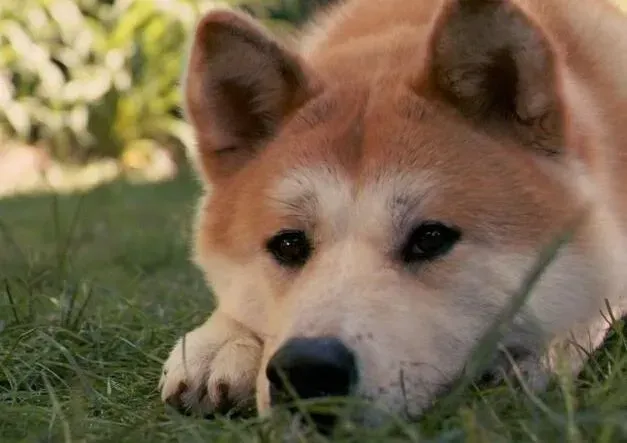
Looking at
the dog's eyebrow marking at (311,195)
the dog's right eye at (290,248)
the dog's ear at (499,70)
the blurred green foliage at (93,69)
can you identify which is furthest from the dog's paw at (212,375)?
the blurred green foliage at (93,69)

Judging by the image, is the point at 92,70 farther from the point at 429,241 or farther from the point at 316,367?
the point at 316,367

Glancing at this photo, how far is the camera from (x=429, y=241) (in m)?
2.13

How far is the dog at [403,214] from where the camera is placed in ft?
6.33

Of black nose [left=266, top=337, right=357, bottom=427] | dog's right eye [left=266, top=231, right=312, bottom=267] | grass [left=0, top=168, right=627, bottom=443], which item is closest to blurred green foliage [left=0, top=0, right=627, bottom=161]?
grass [left=0, top=168, right=627, bottom=443]

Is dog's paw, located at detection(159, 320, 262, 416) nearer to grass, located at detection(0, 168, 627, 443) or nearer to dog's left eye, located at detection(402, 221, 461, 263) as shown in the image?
grass, located at detection(0, 168, 627, 443)

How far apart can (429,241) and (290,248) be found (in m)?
0.32

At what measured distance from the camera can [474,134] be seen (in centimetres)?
228

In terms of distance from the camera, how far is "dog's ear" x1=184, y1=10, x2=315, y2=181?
98.9 inches

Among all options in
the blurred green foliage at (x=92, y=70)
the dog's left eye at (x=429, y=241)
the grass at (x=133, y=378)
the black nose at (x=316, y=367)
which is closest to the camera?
the grass at (x=133, y=378)

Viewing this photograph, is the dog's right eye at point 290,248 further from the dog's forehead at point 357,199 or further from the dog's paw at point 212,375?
the dog's paw at point 212,375

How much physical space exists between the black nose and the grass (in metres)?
0.10

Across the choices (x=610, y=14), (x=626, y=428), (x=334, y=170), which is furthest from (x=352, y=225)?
(x=610, y=14)

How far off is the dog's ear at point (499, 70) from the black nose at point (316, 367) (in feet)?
2.48

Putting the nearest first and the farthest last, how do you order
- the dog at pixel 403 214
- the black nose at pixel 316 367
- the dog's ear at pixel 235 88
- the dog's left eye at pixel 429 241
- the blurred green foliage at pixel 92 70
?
the black nose at pixel 316 367
the dog at pixel 403 214
the dog's left eye at pixel 429 241
the dog's ear at pixel 235 88
the blurred green foliage at pixel 92 70
